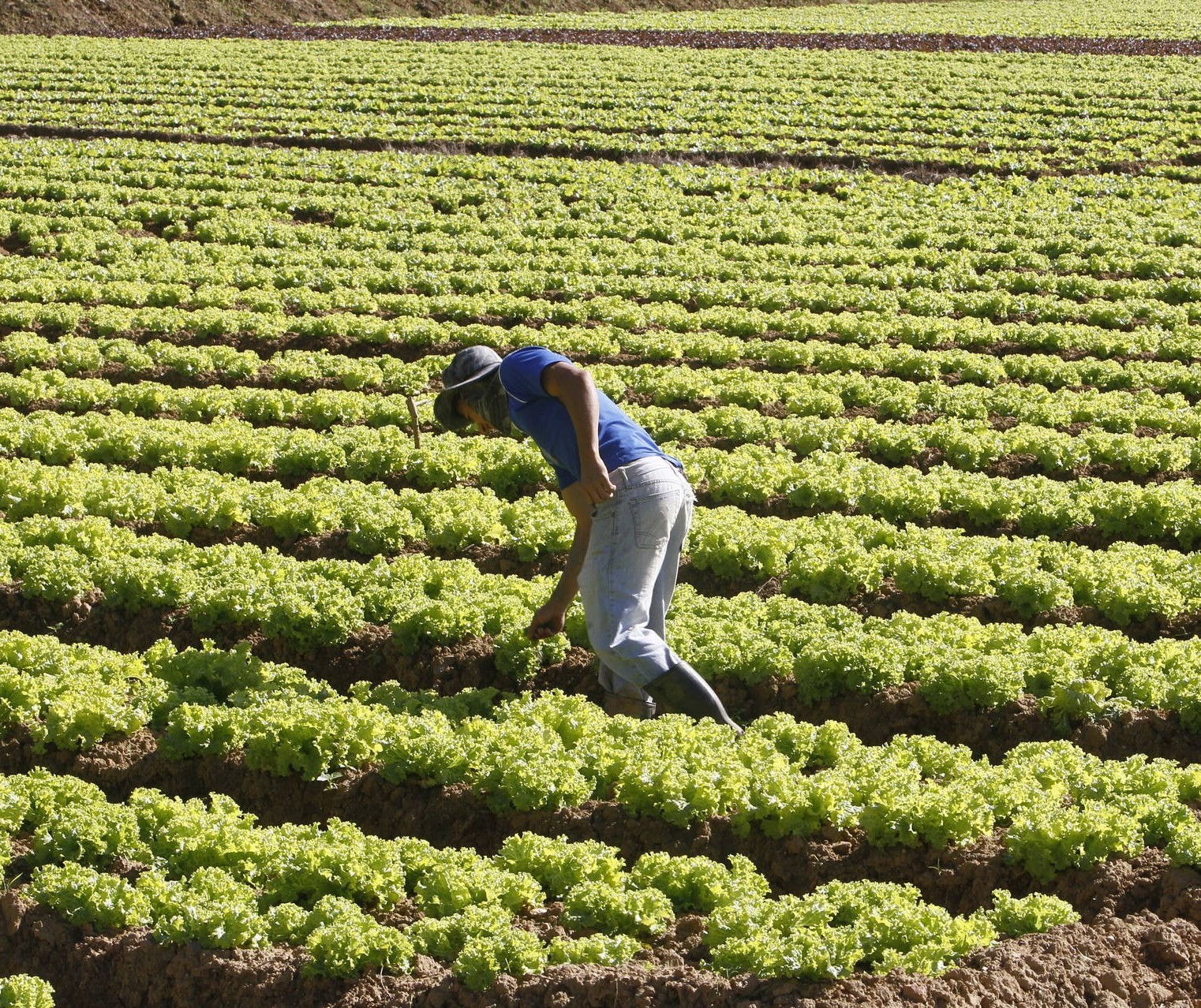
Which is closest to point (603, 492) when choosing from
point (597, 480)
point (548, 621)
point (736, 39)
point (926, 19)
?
point (597, 480)

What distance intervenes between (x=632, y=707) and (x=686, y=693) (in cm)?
66

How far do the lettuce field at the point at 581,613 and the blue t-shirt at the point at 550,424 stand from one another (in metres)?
1.62

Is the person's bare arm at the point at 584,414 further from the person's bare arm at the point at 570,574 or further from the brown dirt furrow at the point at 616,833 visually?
the brown dirt furrow at the point at 616,833

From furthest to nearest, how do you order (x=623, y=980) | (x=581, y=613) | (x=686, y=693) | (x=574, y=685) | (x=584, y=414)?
1. (x=581, y=613)
2. (x=574, y=685)
3. (x=686, y=693)
4. (x=584, y=414)
5. (x=623, y=980)

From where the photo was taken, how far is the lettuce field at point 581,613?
634 cm

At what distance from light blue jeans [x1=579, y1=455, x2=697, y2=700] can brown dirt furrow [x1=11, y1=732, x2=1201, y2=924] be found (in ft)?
2.87

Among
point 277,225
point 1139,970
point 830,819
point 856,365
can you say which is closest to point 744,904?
point 830,819

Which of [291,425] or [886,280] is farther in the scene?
[886,280]

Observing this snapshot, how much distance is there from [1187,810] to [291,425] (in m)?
10.0

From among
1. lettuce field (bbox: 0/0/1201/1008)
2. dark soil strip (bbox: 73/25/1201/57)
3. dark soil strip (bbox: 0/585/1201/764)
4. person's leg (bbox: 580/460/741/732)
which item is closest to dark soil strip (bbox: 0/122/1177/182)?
lettuce field (bbox: 0/0/1201/1008)

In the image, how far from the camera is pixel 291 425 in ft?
46.8

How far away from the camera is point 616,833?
288 inches

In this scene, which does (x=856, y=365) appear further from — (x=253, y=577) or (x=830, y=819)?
(x=830, y=819)

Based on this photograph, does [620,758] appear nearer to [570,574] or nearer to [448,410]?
[570,574]
